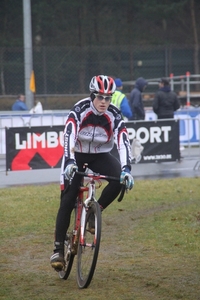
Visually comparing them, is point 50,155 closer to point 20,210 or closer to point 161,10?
point 20,210

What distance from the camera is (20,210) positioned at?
10648 mm

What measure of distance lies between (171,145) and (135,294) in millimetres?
9814

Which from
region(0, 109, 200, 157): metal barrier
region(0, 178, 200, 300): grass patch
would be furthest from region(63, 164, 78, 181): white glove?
region(0, 109, 200, 157): metal barrier

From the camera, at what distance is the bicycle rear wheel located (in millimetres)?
6020

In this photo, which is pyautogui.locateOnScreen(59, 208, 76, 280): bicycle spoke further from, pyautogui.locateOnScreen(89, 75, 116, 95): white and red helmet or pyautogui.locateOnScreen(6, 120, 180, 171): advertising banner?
pyautogui.locateOnScreen(6, 120, 180, 171): advertising banner

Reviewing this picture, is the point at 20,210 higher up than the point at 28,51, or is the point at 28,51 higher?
the point at 28,51

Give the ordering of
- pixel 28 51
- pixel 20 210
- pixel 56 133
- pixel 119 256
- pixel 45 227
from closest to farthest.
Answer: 1. pixel 119 256
2. pixel 45 227
3. pixel 20 210
4. pixel 56 133
5. pixel 28 51

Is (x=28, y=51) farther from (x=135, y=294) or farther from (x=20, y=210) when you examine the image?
(x=135, y=294)

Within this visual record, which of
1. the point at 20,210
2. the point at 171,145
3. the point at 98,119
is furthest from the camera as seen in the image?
the point at 171,145

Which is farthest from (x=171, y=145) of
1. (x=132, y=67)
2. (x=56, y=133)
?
(x=132, y=67)

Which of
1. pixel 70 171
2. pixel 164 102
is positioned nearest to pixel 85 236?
pixel 70 171

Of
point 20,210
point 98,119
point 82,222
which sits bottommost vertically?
point 20,210

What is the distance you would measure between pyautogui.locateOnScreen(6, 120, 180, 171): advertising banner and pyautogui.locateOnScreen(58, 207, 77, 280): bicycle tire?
756cm

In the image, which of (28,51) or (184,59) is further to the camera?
(184,59)
